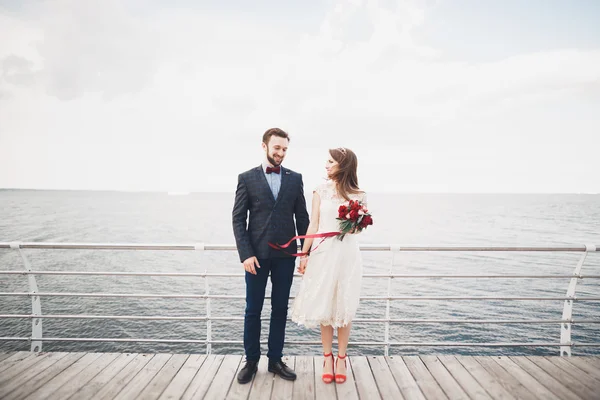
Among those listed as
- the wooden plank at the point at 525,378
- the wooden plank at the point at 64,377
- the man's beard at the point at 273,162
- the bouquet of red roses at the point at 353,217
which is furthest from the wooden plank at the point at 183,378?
the wooden plank at the point at 525,378

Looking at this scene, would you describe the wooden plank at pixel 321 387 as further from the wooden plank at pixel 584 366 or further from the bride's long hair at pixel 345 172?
the wooden plank at pixel 584 366

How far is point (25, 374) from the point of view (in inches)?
99.2

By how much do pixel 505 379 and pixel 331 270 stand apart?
1704 millimetres

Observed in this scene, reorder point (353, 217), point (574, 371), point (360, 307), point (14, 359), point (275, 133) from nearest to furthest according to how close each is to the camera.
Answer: point (353, 217), point (275, 133), point (574, 371), point (14, 359), point (360, 307)

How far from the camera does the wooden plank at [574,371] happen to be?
245cm

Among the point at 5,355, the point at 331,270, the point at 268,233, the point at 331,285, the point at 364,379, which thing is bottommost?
the point at 5,355

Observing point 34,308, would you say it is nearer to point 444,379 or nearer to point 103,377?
point 103,377

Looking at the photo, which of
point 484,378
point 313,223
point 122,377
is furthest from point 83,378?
point 484,378

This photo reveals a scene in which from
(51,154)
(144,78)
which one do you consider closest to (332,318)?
(144,78)

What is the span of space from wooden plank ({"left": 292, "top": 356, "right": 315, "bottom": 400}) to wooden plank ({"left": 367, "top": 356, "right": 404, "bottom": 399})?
20.6 inches

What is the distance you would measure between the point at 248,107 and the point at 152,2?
38.7 metres

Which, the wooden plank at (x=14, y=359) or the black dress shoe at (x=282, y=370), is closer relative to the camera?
the black dress shoe at (x=282, y=370)

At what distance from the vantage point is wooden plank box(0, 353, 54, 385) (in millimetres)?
2504

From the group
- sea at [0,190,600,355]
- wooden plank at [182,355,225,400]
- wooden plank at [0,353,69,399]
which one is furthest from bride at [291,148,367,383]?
sea at [0,190,600,355]
